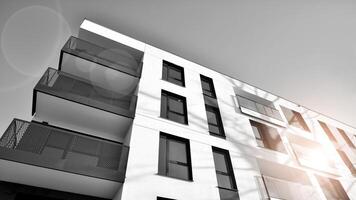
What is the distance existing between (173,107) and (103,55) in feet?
17.5

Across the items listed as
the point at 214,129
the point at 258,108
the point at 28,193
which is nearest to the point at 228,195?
the point at 214,129

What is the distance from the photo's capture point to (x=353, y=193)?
11.6 m

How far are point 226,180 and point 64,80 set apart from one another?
894cm

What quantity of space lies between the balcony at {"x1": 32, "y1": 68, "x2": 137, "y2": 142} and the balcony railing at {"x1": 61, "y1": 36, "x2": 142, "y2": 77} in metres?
1.41

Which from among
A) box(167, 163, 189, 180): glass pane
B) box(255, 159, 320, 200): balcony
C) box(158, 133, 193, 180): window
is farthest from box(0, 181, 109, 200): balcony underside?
box(255, 159, 320, 200): balcony

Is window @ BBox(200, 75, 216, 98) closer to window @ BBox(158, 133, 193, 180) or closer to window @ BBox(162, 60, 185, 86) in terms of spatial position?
window @ BBox(162, 60, 185, 86)

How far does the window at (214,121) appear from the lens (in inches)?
422

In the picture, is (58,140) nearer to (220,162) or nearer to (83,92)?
(83,92)

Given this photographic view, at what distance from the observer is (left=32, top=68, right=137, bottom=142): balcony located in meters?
7.97

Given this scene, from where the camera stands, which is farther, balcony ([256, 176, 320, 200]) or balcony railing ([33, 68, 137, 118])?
balcony ([256, 176, 320, 200])

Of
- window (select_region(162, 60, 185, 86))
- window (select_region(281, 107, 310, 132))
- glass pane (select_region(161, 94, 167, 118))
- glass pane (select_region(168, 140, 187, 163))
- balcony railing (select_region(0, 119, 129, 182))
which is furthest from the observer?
window (select_region(281, 107, 310, 132))

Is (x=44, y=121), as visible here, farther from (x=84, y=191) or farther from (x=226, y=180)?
(x=226, y=180)

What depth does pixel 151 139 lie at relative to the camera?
26.7 feet

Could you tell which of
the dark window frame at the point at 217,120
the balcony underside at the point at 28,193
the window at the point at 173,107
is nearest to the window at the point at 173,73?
the window at the point at 173,107
